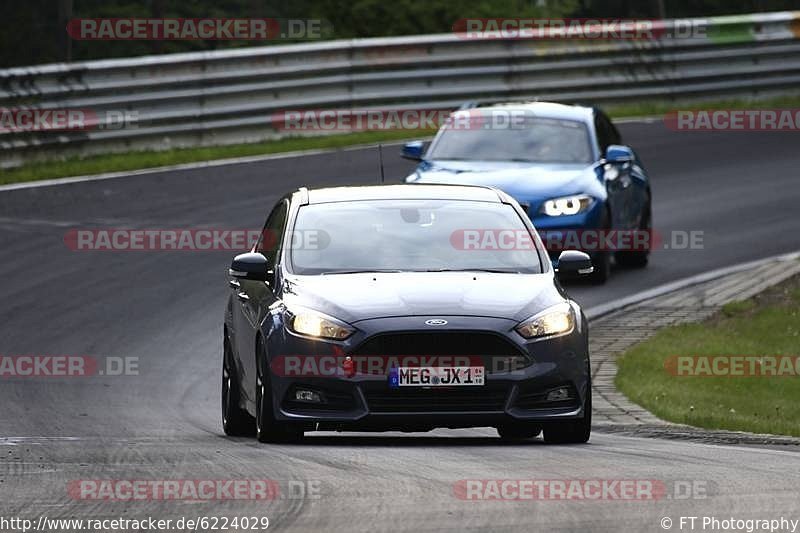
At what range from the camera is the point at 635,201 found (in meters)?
19.8

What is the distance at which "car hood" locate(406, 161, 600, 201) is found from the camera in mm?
18062

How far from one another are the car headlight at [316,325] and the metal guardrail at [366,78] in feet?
46.3

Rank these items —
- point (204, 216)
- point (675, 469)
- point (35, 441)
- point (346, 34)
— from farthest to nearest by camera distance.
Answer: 1. point (346, 34)
2. point (204, 216)
3. point (35, 441)
4. point (675, 469)

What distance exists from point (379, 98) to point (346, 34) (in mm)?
19388

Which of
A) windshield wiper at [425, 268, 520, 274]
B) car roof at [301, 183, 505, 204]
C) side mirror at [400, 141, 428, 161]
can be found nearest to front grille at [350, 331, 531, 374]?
windshield wiper at [425, 268, 520, 274]

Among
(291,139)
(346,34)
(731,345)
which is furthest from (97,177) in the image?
(346,34)

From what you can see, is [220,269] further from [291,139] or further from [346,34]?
[346,34]

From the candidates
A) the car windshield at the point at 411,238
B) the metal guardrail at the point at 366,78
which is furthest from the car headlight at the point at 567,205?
the metal guardrail at the point at 366,78

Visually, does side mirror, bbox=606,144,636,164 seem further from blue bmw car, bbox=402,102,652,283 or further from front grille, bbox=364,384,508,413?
front grille, bbox=364,384,508,413

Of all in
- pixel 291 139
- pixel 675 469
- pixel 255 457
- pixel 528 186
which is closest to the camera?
pixel 675 469

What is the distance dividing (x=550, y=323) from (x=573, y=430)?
0.59 meters

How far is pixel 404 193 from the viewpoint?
40.1 ft

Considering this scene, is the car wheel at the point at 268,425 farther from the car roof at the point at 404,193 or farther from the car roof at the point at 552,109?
the car roof at the point at 552,109

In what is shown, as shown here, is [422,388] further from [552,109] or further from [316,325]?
[552,109]
